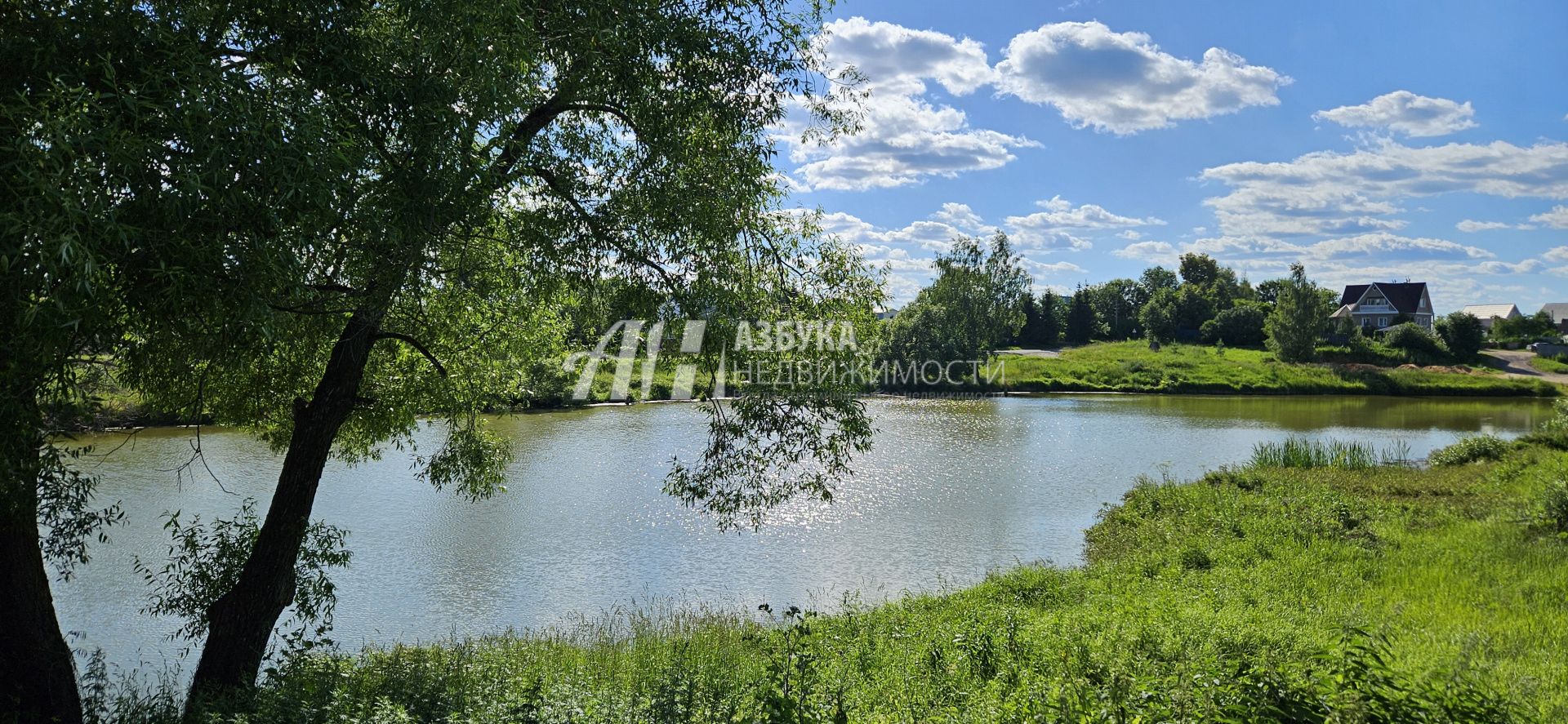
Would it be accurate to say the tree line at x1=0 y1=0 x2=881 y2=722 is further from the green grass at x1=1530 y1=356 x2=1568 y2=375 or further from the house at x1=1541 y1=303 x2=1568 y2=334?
the house at x1=1541 y1=303 x2=1568 y2=334

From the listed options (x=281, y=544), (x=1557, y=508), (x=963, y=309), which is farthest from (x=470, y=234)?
(x=963, y=309)

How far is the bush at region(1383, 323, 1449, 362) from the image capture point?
5925 cm

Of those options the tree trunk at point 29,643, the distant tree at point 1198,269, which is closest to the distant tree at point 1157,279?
the distant tree at point 1198,269

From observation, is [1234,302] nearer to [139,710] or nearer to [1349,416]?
[1349,416]

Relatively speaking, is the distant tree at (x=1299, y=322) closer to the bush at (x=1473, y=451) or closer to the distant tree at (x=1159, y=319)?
the distant tree at (x=1159, y=319)

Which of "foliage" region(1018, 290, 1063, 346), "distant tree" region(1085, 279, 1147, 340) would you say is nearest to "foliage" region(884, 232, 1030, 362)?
"foliage" region(1018, 290, 1063, 346)

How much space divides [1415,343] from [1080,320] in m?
25.6

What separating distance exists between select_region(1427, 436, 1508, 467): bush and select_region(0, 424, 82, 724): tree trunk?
1057 inches

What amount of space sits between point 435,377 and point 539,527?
801cm

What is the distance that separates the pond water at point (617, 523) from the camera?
1230 centimetres

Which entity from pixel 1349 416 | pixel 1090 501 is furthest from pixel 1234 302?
pixel 1090 501

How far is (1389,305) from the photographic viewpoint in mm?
80438

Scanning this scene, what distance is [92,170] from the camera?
12.8 ft

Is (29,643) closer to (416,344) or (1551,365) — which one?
A: (416,344)
